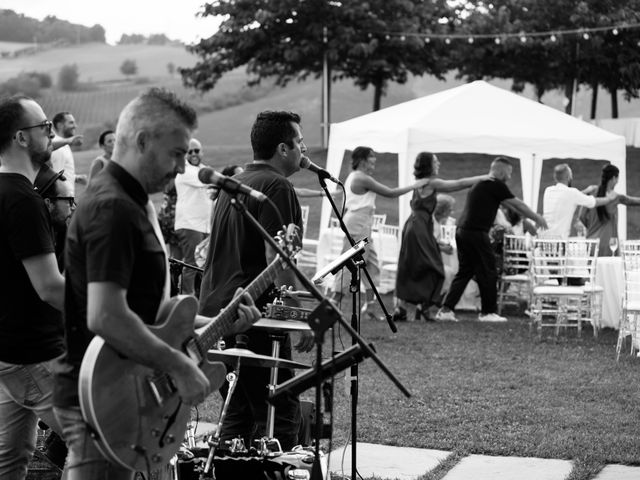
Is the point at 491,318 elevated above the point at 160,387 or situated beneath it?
situated beneath

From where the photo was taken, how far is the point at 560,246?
12695 millimetres

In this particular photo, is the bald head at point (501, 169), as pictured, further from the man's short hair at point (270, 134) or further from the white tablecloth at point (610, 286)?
the man's short hair at point (270, 134)

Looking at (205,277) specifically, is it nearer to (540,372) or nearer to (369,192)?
(540,372)

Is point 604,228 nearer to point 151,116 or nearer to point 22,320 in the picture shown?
point 22,320

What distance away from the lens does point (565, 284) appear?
1264 cm

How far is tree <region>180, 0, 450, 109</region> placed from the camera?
116ft

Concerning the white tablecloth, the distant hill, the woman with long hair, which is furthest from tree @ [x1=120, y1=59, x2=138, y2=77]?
the white tablecloth

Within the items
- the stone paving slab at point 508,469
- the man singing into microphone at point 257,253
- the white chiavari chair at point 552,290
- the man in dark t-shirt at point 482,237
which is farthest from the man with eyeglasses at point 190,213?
the man singing into microphone at point 257,253

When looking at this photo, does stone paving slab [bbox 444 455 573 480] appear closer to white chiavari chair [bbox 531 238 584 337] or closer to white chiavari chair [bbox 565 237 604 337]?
white chiavari chair [bbox 531 238 584 337]

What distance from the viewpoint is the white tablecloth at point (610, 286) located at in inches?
479

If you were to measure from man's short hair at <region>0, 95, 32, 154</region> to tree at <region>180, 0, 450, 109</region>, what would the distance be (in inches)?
1207

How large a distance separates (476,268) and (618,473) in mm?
6831

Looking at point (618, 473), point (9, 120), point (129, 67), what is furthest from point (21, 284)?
point (129, 67)

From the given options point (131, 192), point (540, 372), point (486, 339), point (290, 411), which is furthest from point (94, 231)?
point (486, 339)
